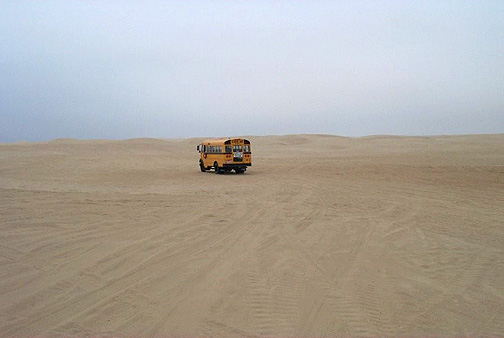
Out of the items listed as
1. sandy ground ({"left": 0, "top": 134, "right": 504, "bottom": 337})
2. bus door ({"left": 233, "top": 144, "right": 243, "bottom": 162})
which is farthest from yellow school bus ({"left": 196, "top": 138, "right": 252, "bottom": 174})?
sandy ground ({"left": 0, "top": 134, "right": 504, "bottom": 337})

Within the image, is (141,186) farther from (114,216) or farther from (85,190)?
(114,216)

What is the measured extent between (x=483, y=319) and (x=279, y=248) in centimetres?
380

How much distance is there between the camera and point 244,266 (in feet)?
23.1

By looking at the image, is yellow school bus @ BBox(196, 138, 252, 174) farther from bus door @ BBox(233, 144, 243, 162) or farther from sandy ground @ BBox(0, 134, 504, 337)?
sandy ground @ BBox(0, 134, 504, 337)

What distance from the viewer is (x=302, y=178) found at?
22.2 meters

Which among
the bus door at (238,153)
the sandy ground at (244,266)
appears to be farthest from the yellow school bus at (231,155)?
the sandy ground at (244,266)

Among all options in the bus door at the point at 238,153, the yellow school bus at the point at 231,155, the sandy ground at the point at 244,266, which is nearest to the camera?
the sandy ground at the point at 244,266

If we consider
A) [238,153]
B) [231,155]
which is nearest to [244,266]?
[231,155]

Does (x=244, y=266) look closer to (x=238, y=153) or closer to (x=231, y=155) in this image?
(x=231, y=155)

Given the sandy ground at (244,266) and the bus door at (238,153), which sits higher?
the bus door at (238,153)

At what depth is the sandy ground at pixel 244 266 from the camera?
507 cm

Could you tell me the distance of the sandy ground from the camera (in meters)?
5.07

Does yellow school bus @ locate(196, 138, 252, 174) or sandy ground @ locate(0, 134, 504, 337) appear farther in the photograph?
yellow school bus @ locate(196, 138, 252, 174)

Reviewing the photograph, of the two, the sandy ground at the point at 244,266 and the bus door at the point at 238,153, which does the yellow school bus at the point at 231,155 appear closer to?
the bus door at the point at 238,153
